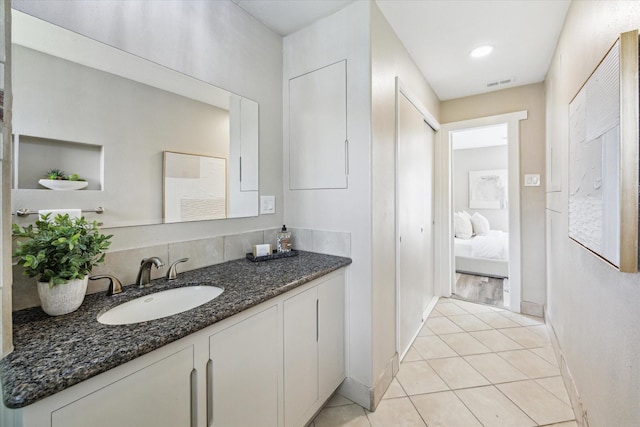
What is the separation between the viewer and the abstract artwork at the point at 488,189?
223 inches

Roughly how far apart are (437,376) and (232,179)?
6.48 ft

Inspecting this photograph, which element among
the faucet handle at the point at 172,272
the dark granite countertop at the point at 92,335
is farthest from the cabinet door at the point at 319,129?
the faucet handle at the point at 172,272

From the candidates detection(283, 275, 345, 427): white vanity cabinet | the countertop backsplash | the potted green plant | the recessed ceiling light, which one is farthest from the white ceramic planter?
the recessed ceiling light

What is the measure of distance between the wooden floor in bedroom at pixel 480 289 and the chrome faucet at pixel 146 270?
11.2ft

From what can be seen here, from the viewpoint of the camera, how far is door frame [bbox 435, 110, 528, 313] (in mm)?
2877

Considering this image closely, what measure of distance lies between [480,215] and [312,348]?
5.21 metres

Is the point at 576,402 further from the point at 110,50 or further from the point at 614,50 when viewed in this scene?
the point at 110,50

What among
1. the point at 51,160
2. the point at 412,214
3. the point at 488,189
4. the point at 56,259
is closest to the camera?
the point at 56,259

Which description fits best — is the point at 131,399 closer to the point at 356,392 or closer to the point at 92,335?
the point at 92,335

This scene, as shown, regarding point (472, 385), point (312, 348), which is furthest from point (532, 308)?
point (312, 348)

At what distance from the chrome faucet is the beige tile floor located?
3.94 feet

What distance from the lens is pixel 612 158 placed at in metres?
0.91

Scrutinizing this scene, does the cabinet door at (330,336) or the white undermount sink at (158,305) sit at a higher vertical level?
the white undermount sink at (158,305)

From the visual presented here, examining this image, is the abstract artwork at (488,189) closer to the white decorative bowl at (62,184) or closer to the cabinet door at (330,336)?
the cabinet door at (330,336)
